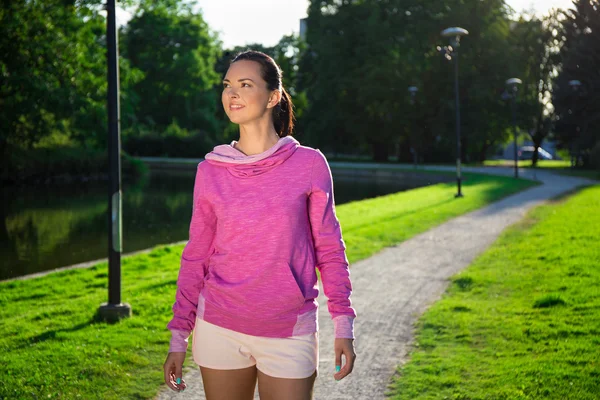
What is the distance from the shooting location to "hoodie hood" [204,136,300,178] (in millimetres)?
2504

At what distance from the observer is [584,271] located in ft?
30.6

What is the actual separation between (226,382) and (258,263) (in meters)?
0.41

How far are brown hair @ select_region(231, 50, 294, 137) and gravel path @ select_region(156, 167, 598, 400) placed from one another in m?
2.65

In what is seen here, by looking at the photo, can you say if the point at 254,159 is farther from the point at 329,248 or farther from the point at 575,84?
the point at 575,84

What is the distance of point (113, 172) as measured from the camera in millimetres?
6945

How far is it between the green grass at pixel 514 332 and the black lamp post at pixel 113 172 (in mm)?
2886

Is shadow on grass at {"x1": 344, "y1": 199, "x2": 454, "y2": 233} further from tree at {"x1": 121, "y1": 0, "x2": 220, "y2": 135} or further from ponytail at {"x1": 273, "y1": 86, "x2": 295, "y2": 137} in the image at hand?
tree at {"x1": 121, "y1": 0, "x2": 220, "y2": 135}

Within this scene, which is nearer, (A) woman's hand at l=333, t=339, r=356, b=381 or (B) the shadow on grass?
(A) woman's hand at l=333, t=339, r=356, b=381

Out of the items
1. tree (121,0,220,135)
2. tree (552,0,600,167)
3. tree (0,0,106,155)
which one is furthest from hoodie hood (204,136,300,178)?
tree (121,0,220,135)

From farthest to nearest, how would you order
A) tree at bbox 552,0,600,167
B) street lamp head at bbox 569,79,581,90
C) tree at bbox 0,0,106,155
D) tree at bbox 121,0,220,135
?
tree at bbox 121,0,220,135 → tree at bbox 552,0,600,167 → street lamp head at bbox 569,79,581,90 → tree at bbox 0,0,106,155

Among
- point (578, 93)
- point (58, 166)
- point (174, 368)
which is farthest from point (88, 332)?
point (578, 93)

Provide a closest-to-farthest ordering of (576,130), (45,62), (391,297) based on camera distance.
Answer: (391,297) → (45,62) → (576,130)

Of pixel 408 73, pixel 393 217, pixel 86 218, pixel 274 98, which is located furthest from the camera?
pixel 408 73

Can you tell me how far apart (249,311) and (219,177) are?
18.5 inches
